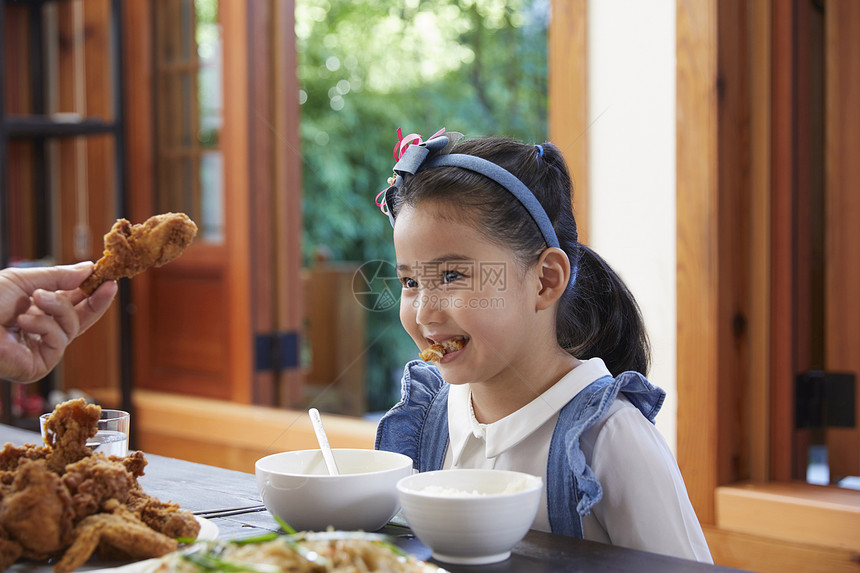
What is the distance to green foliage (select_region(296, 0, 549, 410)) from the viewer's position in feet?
21.0

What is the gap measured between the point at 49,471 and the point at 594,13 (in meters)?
1.75

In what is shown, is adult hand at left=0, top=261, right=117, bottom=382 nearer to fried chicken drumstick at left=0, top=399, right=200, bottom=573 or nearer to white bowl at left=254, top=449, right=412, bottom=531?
fried chicken drumstick at left=0, top=399, right=200, bottom=573

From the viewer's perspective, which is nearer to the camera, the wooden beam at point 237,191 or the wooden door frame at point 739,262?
Answer: the wooden door frame at point 739,262

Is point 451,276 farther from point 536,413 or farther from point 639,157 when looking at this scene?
point 639,157

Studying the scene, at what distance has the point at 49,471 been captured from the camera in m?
0.88

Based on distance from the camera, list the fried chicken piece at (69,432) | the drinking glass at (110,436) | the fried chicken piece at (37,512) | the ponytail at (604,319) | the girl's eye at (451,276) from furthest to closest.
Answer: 1. the ponytail at (604,319)
2. the girl's eye at (451,276)
3. the drinking glass at (110,436)
4. the fried chicken piece at (69,432)
5. the fried chicken piece at (37,512)

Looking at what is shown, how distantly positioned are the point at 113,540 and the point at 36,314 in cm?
39

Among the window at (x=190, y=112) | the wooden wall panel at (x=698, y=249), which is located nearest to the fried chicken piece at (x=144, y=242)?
the wooden wall panel at (x=698, y=249)

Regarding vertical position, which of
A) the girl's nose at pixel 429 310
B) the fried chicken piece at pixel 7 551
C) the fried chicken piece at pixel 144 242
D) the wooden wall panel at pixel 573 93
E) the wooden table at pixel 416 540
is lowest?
the wooden table at pixel 416 540

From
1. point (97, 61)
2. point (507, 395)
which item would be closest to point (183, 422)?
point (97, 61)

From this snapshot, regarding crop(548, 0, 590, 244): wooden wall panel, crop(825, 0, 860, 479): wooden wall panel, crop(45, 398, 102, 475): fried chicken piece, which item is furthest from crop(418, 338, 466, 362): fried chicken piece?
crop(825, 0, 860, 479): wooden wall panel

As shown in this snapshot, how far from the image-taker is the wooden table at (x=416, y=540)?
842 millimetres

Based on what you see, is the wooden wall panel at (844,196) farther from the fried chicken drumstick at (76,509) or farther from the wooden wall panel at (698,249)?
the fried chicken drumstick at (76,509)

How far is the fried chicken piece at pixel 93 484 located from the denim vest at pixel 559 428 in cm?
53
